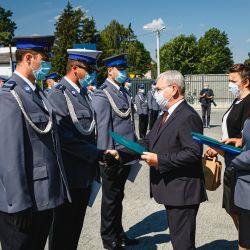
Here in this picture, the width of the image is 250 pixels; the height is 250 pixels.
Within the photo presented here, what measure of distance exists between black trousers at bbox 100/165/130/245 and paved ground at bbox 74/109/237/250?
0.68 ft

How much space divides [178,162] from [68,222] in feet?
4.02

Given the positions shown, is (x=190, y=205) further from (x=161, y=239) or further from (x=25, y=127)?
(x=161, y=239)

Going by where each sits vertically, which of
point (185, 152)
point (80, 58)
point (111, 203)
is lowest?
point (111, 203)

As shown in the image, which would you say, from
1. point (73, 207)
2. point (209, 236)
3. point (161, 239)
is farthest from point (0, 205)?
point (209, 236)

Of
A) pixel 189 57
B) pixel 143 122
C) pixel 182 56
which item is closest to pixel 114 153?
pixel 143 122

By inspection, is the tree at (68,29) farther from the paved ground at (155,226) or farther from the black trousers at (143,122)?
the paved ground at (155,226)

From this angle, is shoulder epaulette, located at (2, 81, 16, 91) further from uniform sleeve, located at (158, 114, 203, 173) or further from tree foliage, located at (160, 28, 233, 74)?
tree foliage, located at (160, 28, 233, 74)

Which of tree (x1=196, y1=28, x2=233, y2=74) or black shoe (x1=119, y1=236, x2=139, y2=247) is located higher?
tree (x1=196, y1=28, x2=233, y2=74)

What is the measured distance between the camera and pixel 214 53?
67750 mm

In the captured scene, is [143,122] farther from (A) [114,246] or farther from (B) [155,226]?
(A) [114,246]

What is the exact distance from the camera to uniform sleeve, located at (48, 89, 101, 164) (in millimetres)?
3377

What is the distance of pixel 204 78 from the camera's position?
1367 inches

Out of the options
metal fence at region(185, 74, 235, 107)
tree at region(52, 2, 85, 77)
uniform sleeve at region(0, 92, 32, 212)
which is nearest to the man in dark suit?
uniform sleeve at region(0, 92, 32, 212)

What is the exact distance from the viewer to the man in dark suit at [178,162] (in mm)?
3066
